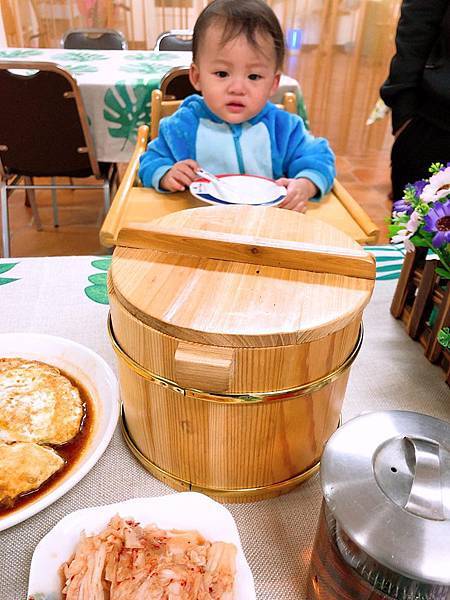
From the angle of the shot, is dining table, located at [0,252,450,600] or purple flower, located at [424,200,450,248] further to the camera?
purple flower, located at [424,200,450,248]

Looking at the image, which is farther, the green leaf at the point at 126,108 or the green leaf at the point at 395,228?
the green leaf at the point at 126,108

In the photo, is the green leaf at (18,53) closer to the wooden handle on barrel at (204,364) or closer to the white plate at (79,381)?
the white plate at (79,381)

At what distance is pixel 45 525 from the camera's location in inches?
19.2

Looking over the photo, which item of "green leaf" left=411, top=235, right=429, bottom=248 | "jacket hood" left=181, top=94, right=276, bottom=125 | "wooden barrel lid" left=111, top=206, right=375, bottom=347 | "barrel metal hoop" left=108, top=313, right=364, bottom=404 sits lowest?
"jacket hood" left=181, top=94, right=276, bottom=125

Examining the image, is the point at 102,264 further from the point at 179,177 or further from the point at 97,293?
the point at 179,177

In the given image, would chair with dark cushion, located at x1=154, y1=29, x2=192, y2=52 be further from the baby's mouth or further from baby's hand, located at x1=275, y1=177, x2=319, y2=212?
baby's hand, located at x1=275, y1=177, x2=319, y2=212

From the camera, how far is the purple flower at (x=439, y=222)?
576 millimetres

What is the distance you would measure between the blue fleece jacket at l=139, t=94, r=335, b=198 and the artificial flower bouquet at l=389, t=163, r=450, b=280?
1.91 ft

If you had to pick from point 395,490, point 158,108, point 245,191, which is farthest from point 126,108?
point 395,490

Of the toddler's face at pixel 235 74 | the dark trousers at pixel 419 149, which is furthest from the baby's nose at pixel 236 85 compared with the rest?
the dark trousers at pixel 419 149

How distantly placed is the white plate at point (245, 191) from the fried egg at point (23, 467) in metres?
0.56

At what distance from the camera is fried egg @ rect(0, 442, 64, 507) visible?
470 mm

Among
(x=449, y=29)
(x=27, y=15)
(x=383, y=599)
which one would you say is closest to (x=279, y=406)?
(x=383, y=599)

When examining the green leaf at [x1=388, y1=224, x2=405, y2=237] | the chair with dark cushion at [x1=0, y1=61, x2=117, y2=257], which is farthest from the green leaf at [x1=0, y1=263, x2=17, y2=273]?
the chair with dark cushion at [x1=0, y1=61, x2=117, y2=257]
